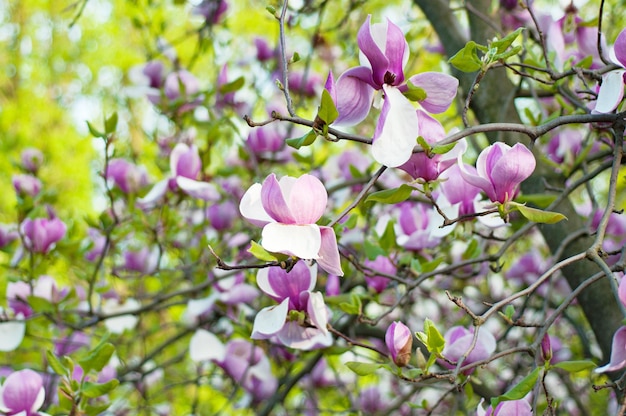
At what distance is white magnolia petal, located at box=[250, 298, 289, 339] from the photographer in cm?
89

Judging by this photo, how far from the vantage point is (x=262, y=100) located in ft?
7.47

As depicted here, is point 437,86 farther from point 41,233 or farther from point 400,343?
point 41,233

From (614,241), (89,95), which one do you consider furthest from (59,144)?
(614,241)

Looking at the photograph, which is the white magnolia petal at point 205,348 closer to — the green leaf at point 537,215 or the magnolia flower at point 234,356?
the magnolia flower at point 234,356

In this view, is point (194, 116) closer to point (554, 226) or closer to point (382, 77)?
point (554, 226)

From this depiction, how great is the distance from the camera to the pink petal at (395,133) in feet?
2.41

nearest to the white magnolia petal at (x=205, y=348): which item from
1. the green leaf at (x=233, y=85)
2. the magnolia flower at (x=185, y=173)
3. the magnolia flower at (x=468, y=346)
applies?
the magnolia flower at (x=185, y=173)

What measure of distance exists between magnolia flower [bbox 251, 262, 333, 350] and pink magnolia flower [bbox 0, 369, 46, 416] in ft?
1.24

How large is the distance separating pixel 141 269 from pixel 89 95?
5.12 m

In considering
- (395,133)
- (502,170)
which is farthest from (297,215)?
(502,170)

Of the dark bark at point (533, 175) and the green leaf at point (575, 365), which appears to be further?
the dark bark at point (533, 175)

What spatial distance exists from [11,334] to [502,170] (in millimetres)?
1100

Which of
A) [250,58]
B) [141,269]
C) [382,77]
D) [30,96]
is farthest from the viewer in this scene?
[30,96]

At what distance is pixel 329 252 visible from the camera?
749mm
